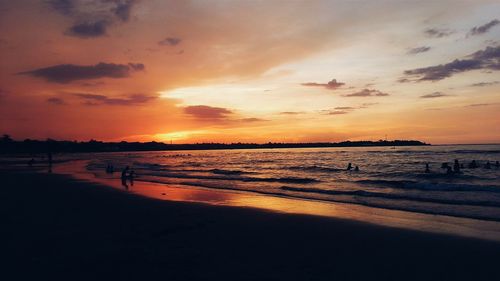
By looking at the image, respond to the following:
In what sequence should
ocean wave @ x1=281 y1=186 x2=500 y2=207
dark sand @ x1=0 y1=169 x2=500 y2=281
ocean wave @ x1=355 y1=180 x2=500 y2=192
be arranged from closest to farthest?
dark sand @ x1=0 y1=169 x2=500 y2=281
ocean wave @ x1=281 y1=186 x2=500 y2=207
ocean wave @ x1=355 y1=180 x2=500 y2=192

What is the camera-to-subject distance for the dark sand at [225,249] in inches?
293

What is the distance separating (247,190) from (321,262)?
1728 centimetres

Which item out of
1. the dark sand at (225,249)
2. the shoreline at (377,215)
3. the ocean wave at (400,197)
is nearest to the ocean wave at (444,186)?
the ocean wave at (400,197)

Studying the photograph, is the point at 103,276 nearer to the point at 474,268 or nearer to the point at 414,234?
the point at 474,268

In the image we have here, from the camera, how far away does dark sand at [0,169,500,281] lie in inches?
293

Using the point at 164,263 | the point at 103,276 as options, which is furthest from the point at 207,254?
the point at 103,276

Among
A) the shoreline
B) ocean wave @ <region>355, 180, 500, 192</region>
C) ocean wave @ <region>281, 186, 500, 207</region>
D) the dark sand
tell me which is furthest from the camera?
ocean wave @ <region>355, 180, 500, 192</region>

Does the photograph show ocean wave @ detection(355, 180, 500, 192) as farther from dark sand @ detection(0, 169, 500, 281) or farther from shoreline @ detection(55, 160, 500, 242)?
dark sand @ detection(0, 169, 500, 281)

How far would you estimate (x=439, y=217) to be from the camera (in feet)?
46.4

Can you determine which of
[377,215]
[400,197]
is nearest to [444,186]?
[400,197]

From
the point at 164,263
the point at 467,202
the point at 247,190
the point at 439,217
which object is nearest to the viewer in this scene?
the point at 164,263

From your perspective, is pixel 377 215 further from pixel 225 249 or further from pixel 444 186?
pixel 444 186

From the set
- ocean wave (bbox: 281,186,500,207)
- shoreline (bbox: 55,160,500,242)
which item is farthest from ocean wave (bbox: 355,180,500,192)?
shoreline (bbox: 55,160,500,242)

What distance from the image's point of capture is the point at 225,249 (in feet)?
30.3
